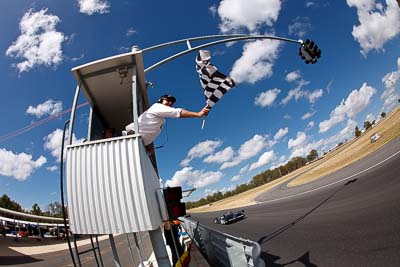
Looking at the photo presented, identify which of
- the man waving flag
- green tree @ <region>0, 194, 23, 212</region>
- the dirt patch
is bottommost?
the dirt patch

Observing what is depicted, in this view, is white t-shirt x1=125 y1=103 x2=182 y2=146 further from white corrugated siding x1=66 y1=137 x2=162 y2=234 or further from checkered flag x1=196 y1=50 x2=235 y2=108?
checkered flag x1=196 y1=50 x2=235 y2=108

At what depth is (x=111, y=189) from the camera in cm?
333

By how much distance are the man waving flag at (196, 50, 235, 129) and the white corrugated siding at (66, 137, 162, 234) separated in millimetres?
1240

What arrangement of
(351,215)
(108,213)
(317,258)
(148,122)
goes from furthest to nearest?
(351,215)
(317,258)
(148,122)
(108,213)

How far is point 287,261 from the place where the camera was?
741 centimetres

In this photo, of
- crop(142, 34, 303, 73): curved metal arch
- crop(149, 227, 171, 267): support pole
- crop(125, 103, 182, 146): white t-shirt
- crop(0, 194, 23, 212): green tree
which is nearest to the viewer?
crop(149, 227, 171, 267): support pole

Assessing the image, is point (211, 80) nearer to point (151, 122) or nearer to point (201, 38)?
point (151, 122)

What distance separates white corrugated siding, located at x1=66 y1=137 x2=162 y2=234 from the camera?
3244 millimetres

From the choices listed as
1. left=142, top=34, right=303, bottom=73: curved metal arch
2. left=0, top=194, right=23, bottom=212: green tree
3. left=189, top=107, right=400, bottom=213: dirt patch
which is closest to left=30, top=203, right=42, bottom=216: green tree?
Result: left=0, top=194, right=23, bottom=212: green tree

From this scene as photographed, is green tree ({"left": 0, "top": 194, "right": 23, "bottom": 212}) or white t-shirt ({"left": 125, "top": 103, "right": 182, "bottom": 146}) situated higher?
green tree ({"left": 0, "top": 194, "right": 23, "bottom": 212})

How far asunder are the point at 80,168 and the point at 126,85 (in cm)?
167

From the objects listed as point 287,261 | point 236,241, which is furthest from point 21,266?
point 236,241

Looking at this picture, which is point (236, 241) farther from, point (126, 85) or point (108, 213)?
point (126, 85)

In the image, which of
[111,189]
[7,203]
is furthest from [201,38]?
[7,203]
